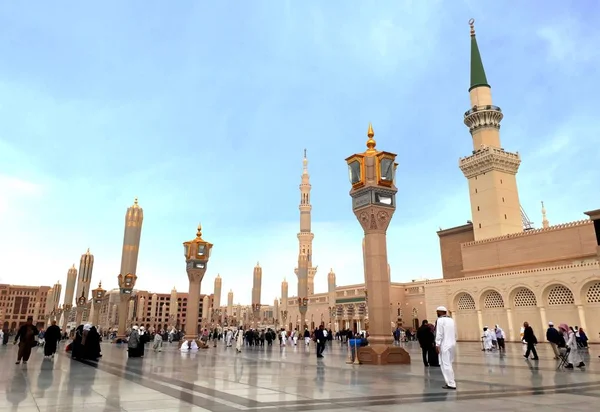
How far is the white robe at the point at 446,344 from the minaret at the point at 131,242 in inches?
913

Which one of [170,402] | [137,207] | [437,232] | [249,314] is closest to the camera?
[170,402]

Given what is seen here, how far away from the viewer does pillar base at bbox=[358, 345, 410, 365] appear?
38.8 feet

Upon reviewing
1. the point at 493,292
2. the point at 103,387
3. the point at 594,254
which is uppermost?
the point at 594,254

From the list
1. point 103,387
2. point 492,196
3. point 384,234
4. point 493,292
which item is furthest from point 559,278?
point 103,387

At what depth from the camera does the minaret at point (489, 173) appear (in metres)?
43.2

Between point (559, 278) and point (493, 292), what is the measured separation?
5.78 meters

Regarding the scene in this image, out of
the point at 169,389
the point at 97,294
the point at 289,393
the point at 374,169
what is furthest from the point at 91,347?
the point at 97,294

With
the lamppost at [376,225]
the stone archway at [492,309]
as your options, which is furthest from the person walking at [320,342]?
the stone archway at [492,309]

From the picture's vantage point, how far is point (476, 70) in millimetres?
49938

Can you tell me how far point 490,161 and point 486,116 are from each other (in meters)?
6.04

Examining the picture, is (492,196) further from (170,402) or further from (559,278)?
(170,402)

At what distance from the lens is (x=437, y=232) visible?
159 ft

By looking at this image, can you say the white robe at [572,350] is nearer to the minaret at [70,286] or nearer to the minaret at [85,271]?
the minaret at [85,271]

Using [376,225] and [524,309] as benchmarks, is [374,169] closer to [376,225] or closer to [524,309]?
[376,225]
